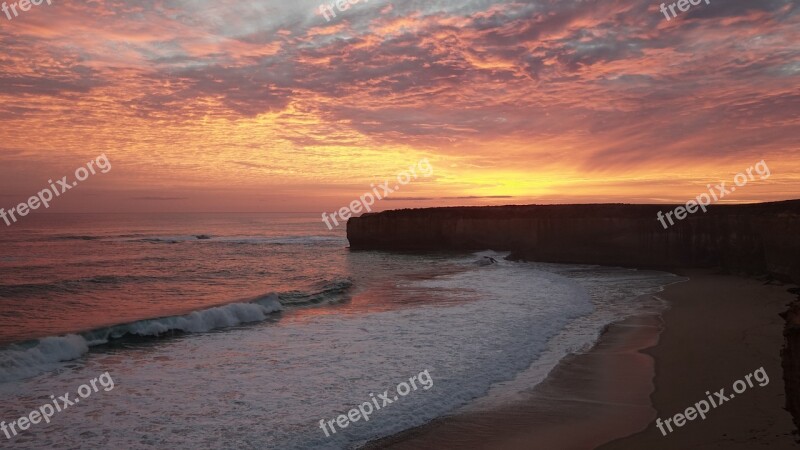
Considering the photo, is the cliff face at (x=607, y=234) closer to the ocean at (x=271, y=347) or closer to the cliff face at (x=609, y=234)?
the cliff face at (x=609, y=234)

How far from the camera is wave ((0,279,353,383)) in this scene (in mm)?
11031

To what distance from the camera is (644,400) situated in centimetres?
855

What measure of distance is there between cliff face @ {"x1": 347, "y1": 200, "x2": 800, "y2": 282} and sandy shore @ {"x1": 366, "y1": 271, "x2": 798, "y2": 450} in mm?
12261

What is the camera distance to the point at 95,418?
7.88 meters

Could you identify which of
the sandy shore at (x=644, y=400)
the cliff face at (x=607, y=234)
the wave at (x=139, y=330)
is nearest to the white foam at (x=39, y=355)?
the wave at (x=139, y=330)

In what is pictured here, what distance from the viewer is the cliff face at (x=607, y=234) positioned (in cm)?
2416

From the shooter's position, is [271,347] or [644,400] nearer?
[644,400]

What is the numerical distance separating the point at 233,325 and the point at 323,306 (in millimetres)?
3992

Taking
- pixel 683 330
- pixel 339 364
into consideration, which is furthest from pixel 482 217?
pixel 339 364

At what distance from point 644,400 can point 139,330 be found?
1198 centimetres

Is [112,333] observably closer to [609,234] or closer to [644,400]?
[644,400]

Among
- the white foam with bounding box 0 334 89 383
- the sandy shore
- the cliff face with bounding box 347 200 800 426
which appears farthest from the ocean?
the cliff face with bounding box 347 200 800 426

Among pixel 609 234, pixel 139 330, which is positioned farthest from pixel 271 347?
pixel 609 234

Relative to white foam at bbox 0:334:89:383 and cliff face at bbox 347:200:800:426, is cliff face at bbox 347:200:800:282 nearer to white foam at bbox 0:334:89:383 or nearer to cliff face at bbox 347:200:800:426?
cliff face at bbox 347:200:800:426
